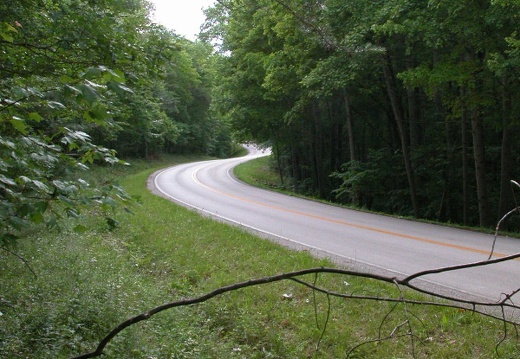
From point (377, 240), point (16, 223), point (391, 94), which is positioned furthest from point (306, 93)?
point (16, 223)

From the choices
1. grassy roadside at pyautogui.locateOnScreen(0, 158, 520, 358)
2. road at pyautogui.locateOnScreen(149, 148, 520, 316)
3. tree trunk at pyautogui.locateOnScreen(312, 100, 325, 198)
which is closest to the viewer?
grassy roadside at pyautogui.locateOnScreen(0, 158, 520, 358)

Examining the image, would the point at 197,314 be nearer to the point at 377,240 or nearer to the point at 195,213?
the point at 377,240

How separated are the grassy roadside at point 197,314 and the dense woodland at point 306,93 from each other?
4.12 feet

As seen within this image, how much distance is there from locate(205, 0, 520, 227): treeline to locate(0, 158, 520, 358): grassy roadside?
3.39 meters

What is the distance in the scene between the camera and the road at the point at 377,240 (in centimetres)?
778

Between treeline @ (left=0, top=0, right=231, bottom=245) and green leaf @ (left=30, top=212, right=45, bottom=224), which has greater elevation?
treeline @ (left=0, top=0, right=231, bottom=245)

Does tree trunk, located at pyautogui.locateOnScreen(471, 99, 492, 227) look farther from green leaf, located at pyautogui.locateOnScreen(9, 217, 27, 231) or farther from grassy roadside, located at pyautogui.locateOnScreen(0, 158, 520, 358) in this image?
green leaf, located at pyautogui.locateOnScreen(9, 217, 27, 231)

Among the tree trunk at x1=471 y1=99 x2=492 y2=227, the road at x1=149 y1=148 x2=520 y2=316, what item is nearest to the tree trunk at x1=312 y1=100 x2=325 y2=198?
the road at x1=149 y1=148 x2=520 y2=316

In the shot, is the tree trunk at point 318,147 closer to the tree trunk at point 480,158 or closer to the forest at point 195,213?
the forest at point 195,213

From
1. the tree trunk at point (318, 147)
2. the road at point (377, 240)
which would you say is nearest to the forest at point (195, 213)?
the road at point (377, 240)

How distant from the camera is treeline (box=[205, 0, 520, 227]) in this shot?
12672 mm

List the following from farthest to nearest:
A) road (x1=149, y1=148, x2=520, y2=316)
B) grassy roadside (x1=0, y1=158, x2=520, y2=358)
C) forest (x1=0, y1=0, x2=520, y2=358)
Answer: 1. road (x1=149, y1=148, x2=520, y2=316)
2. grassy roadside (x1=0, y1=158, x2=520, y2=358)
3. forest (x1=0, y1=0, x2=520, y2=358)

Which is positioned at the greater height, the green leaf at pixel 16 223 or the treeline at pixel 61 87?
the treeline at pixel 61 87

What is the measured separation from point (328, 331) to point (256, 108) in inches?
837
